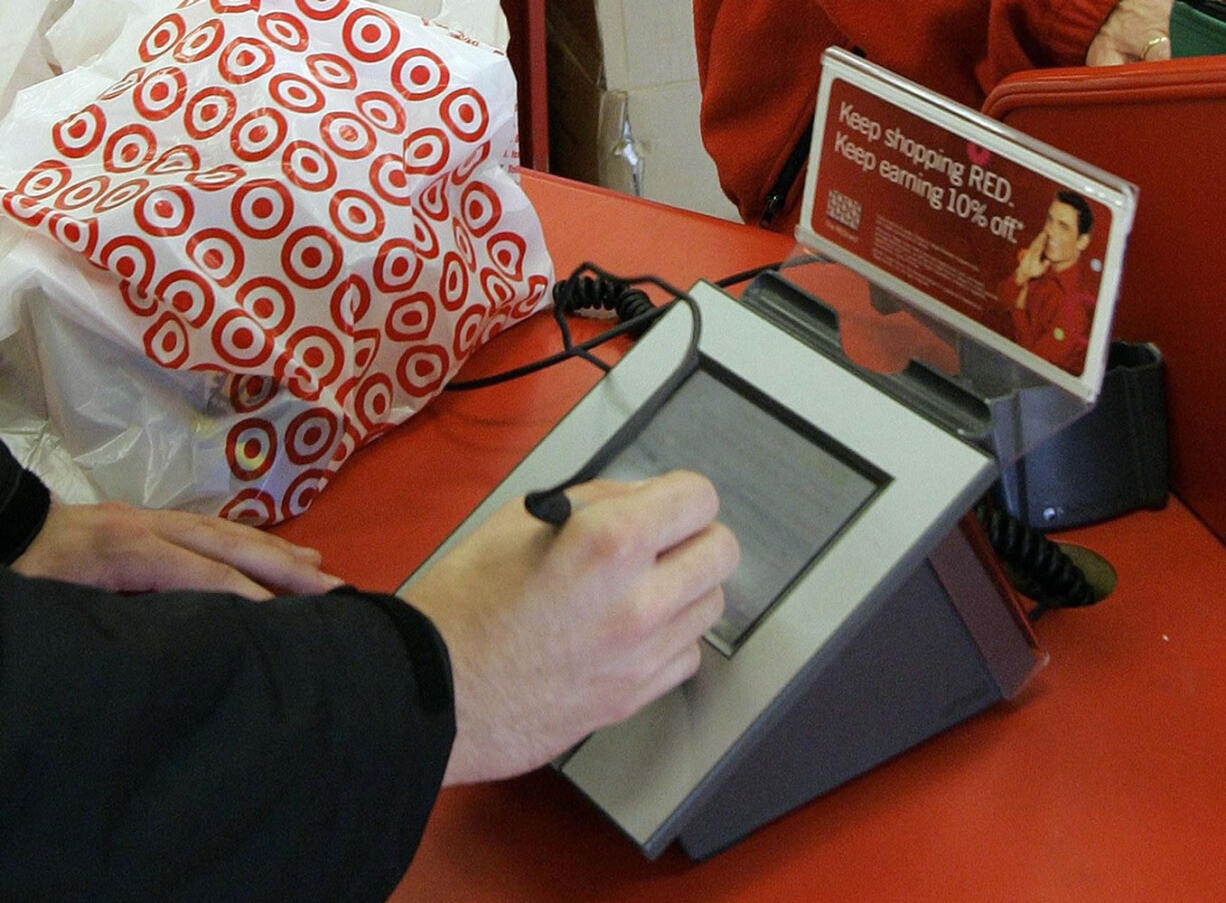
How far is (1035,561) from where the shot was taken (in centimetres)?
62

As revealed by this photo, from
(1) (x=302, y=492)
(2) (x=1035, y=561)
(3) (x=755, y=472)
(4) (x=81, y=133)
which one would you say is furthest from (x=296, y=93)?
(2) (x=1035, y=561)

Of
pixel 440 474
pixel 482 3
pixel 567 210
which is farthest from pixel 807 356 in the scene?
pixel 482 3

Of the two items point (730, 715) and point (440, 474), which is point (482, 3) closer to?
point (440, 474)

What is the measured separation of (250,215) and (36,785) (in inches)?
16.1

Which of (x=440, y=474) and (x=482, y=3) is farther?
(x=482, y=3)

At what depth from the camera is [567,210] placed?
104 cm

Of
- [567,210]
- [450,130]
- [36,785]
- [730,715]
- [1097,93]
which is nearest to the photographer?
[36,785]

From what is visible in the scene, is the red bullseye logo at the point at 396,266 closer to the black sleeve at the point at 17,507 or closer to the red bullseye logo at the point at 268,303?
the red bullseye logo at the point at 268,303

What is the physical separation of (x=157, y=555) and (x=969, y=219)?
0.47m

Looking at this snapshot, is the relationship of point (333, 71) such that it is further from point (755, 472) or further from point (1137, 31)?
point (1137, 31)

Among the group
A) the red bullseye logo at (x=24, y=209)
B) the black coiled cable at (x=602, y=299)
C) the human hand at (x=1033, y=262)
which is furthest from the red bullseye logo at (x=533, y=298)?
the human hand at (x=1033, y=262)

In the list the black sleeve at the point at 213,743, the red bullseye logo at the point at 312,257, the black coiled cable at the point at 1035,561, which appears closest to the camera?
the black sleeve at the point at 213,743

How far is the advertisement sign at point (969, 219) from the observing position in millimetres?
491

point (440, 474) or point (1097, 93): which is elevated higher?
point (1097, 93)
